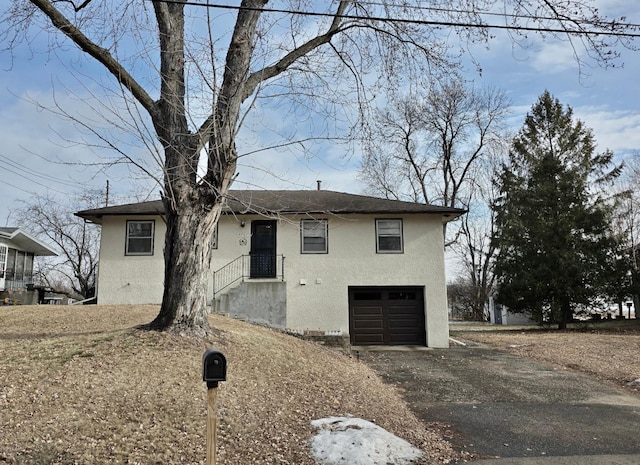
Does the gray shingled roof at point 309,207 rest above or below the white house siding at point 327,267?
above

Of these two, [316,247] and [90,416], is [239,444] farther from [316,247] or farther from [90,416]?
[316,247]

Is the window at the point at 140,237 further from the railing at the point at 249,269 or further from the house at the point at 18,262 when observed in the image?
the house at the point at 18,262

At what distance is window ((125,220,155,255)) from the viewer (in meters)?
16.4

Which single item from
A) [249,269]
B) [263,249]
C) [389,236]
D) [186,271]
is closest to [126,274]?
[249,269]

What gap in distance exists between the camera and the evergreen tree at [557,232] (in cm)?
2147

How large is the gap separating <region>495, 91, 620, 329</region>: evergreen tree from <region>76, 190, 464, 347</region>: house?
25.5 feet

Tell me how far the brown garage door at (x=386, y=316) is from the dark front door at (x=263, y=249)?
117 inches

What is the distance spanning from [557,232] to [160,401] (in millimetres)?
20687

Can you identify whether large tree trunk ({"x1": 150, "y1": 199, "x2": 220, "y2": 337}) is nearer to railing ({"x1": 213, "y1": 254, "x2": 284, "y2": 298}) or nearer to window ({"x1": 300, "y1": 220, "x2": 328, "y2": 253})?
railing ({"x1": 213, "y1": 254, "x2": 284, "y2": 298})

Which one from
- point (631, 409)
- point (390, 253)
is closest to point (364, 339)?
point (390, 253)

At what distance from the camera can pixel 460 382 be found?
9.77 metres

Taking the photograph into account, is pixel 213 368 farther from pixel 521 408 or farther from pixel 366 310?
pixel 366 310

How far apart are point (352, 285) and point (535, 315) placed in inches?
440

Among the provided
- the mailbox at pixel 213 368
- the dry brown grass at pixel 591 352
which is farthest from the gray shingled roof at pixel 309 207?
the mailbox at pixel 213 368
